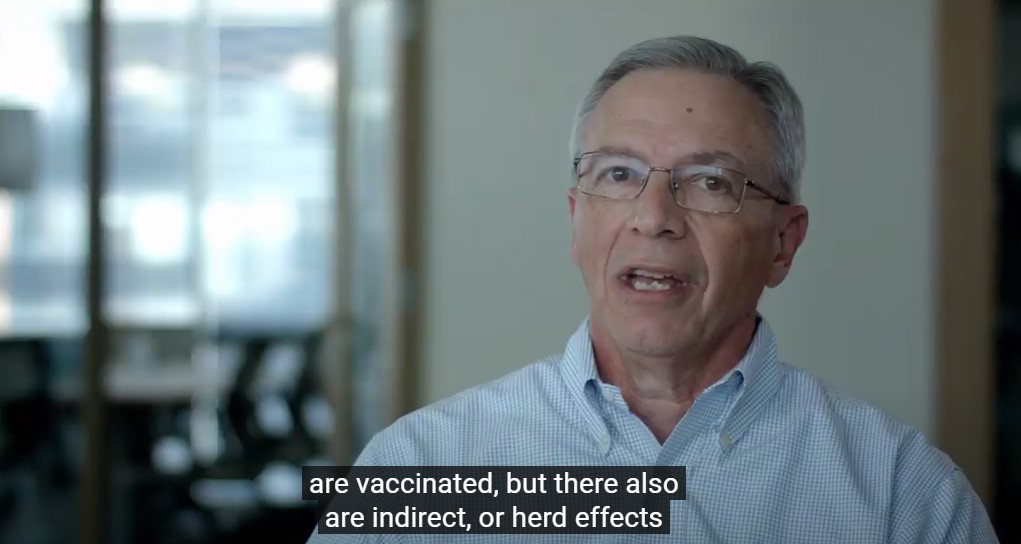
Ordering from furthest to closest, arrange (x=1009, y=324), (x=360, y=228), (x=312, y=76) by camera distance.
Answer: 1. (x=312, y=76)
2. (x=360, y=228)
3. (x=1009, y=324)

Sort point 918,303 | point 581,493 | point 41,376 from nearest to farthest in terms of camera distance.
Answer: point 581,493
point 918,303
point 41,376

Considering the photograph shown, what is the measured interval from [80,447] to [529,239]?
1.52 m

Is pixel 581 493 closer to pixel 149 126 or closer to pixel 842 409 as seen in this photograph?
pixel 842 409

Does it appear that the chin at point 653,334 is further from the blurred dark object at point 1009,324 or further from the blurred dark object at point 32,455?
the blurred dark object at point 32,455

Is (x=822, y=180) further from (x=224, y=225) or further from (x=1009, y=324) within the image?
(x=224, y=225)

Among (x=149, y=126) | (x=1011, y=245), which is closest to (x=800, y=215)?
(x=1011, y=245)

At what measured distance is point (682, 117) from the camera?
4.33 feet

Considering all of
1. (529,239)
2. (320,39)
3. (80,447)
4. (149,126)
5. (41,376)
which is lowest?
(80,447)

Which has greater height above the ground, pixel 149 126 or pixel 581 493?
pixel 149 126

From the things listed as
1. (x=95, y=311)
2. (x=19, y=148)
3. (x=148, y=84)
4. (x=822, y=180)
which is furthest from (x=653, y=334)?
(x=148, y=84)

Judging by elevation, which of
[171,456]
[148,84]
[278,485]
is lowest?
[278,485]

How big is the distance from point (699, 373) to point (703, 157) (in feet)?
0.90

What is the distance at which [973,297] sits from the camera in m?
2.52

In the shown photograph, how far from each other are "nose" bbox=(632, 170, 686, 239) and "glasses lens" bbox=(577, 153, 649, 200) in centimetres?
1
